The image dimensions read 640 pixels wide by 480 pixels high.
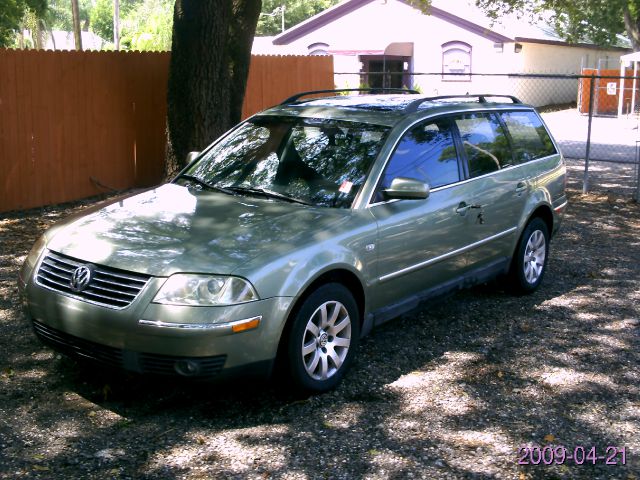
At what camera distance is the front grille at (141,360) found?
4.45 meters

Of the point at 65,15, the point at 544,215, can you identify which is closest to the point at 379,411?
the point at 544,215

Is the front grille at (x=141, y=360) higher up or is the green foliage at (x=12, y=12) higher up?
the green foliage at (x=12, y=12)

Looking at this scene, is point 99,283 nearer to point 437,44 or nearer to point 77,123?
point 77,123

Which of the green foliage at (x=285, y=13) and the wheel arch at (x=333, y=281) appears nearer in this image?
the wheel arch at (x=333, y=281)

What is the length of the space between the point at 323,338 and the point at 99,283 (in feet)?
4.35

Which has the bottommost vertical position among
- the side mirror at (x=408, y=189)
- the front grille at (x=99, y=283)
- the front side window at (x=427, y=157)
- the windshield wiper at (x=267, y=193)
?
the front grille at (x=99, y=283)

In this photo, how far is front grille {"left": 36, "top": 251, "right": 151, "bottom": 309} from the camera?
177 inches

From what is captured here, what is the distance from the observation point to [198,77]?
10.1m

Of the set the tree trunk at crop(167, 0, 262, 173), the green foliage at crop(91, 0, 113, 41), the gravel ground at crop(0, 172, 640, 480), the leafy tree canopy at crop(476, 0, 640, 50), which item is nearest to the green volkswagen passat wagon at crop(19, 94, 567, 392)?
the gravel ground at crop(0, 172, 640, 480)

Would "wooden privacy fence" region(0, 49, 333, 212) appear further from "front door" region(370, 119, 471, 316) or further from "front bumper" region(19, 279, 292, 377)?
"front bumper" region(19, 279, 292, 377)

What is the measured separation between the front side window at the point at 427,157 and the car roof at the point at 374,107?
0.43 ft

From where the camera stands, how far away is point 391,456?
438 cm

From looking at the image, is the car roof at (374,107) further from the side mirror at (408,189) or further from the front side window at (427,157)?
Answer: the side mirror at (408,189)

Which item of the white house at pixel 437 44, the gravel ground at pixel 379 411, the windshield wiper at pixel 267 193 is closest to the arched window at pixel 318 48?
the white house at pixel 437 44
